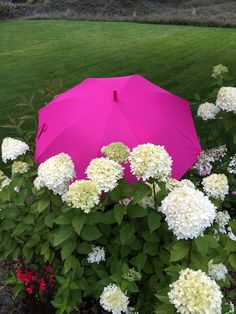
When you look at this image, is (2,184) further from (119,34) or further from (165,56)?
(119,34)

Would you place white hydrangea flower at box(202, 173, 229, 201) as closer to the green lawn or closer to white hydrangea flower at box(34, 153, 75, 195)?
white hydrangea flower at box(34, 153, 75, 195)

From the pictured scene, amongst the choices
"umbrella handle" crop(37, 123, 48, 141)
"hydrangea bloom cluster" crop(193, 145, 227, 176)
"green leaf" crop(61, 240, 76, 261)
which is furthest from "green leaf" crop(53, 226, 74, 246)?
"hydrangea bloom cluster" crop(193, 145, 227, 176)

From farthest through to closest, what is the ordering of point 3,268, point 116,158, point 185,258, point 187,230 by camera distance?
point 3,268 → point 116,158 → point 185,258 → point 187,230

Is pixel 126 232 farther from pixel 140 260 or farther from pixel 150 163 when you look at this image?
pixel 150 163

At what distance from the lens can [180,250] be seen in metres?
2.39

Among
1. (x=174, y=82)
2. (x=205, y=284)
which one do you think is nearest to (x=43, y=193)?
(x=205, y=284)

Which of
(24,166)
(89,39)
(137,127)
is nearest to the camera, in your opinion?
(24,166)

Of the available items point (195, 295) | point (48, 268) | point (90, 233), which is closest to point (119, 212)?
point (90, 233)

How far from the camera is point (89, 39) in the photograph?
586 inches

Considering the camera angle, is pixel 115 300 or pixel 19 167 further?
pixel 19 167

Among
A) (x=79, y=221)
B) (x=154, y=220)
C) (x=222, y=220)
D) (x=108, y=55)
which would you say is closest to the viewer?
(x=79, y=221)

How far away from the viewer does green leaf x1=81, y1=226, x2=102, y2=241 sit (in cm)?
262

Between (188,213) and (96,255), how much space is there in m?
0.90

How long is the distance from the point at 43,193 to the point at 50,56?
1023 cm
